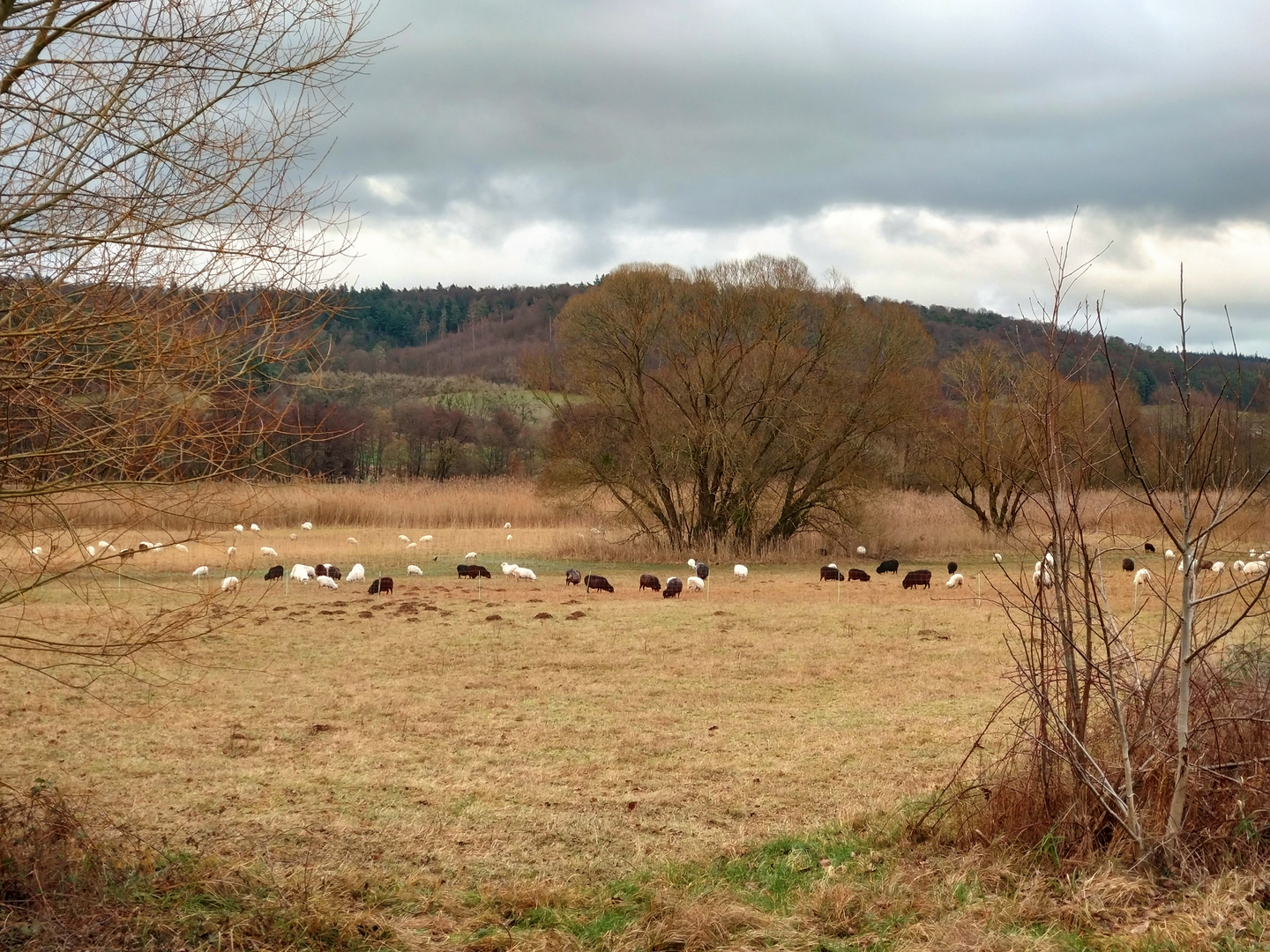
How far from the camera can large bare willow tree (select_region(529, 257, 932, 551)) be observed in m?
27.2

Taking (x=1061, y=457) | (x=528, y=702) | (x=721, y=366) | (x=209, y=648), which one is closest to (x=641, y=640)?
(x=528, y=702)

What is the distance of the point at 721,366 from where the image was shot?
90.3 feet

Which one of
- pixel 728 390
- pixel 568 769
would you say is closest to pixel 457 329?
pixel 728 390

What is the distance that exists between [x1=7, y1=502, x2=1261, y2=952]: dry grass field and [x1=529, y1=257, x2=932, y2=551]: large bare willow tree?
12.0 meters

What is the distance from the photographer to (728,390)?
27406 millimetres

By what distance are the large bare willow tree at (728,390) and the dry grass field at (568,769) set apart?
11952 millimetres

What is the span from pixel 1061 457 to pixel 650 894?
Result: 2.72m

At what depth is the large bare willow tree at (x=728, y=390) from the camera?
27.2 meters

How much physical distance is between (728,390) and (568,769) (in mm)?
20618

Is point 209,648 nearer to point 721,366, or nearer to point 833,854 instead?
point 833,854

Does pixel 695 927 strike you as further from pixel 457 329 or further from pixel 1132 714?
pixel 457 329

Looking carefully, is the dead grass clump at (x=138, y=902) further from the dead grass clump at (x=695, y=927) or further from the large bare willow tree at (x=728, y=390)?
the large bare willow tree at (x=728, y=390)

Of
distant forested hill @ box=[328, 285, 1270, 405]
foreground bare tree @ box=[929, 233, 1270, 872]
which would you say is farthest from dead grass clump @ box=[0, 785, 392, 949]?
distant forested hill @ box=[328, 285, 1270, 405]

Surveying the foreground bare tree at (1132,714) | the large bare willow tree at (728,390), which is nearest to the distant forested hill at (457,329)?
the large bare willow tree at (728,390)
